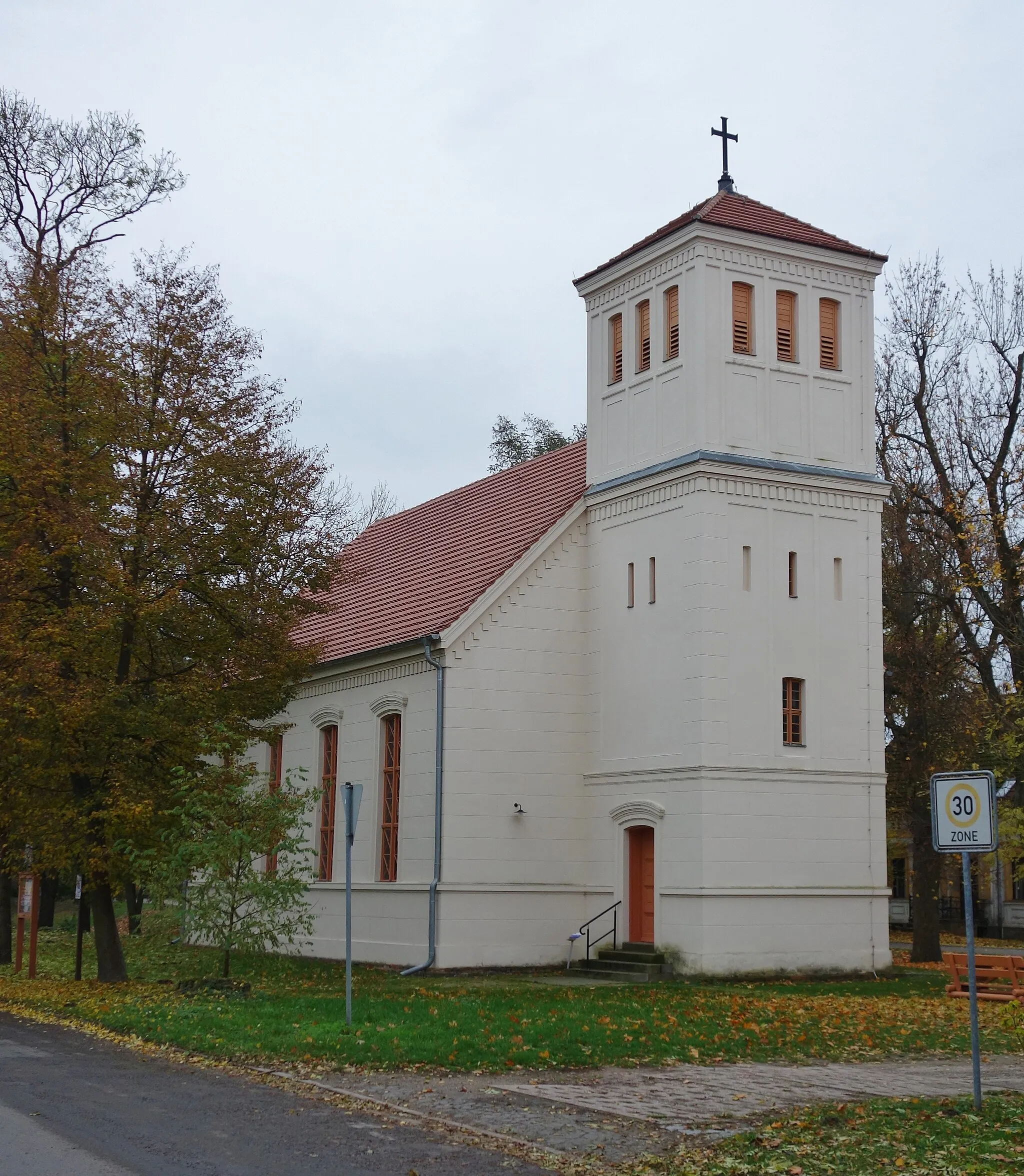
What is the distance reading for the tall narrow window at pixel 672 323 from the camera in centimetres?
2541

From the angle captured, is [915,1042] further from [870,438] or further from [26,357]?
[26,357]

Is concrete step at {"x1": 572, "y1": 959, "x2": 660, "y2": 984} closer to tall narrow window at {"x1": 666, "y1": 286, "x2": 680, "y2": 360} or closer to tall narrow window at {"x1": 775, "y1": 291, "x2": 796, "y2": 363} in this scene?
tall narrow window at {"x1": 666, "y1": 286, "x2": 680, "y2": 360}

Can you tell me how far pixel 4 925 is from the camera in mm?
30781

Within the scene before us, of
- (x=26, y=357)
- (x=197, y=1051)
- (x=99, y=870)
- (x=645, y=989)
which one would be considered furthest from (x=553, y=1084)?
(x=26, y=357)

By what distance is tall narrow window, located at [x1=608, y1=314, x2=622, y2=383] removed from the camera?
27.1 metres

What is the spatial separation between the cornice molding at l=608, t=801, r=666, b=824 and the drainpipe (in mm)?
3119

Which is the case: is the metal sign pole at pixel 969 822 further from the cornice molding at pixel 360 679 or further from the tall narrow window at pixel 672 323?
the tall narrow window at pixel 672 323

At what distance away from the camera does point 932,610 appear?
1223 inches

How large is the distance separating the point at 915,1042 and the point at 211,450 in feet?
42.9

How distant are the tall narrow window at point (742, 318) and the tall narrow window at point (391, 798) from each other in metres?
9.40

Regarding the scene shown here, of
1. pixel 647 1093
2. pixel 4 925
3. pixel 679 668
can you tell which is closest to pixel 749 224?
pixel 679 668

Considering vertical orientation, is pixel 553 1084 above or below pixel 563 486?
below

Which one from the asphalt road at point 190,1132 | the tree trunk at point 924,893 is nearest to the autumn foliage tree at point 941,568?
the tree trunk at point 924,893

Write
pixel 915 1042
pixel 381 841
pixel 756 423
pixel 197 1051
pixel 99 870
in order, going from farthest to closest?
pixel 381 841 < pixel 756 423 < pixel 99 870 < pixel 915 1042 < pixel 197 1051
